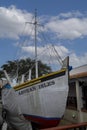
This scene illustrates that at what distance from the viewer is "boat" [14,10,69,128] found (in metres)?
9.13

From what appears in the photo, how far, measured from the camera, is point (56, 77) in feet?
30.1

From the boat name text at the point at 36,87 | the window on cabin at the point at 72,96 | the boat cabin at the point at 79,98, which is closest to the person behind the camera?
the boat cabin at the point at 79,98

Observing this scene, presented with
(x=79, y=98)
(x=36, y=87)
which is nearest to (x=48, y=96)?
(x=36, y=87)

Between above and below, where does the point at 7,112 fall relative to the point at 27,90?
below

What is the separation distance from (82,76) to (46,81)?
1208 mm

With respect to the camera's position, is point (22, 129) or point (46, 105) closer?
point (22, 129)

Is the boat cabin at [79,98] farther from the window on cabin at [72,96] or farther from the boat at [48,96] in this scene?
the boat at [48,96]

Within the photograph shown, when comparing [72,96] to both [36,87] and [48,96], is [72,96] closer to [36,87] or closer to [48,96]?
[48,96]

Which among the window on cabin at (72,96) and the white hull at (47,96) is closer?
the white hull at (47,96)

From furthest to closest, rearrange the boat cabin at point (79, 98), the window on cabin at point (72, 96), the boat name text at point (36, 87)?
the window on cabin at point (72, 96), the boat name text at point (36, 87), the boat cabin at point (79, 98)

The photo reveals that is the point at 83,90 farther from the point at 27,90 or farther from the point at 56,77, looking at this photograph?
the point at 27,90

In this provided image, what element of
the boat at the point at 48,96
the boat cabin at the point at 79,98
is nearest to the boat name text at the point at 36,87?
the boat at the point at 48,96

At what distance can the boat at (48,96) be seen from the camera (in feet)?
30.0

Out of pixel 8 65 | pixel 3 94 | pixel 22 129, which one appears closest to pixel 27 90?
pixel 3 94
